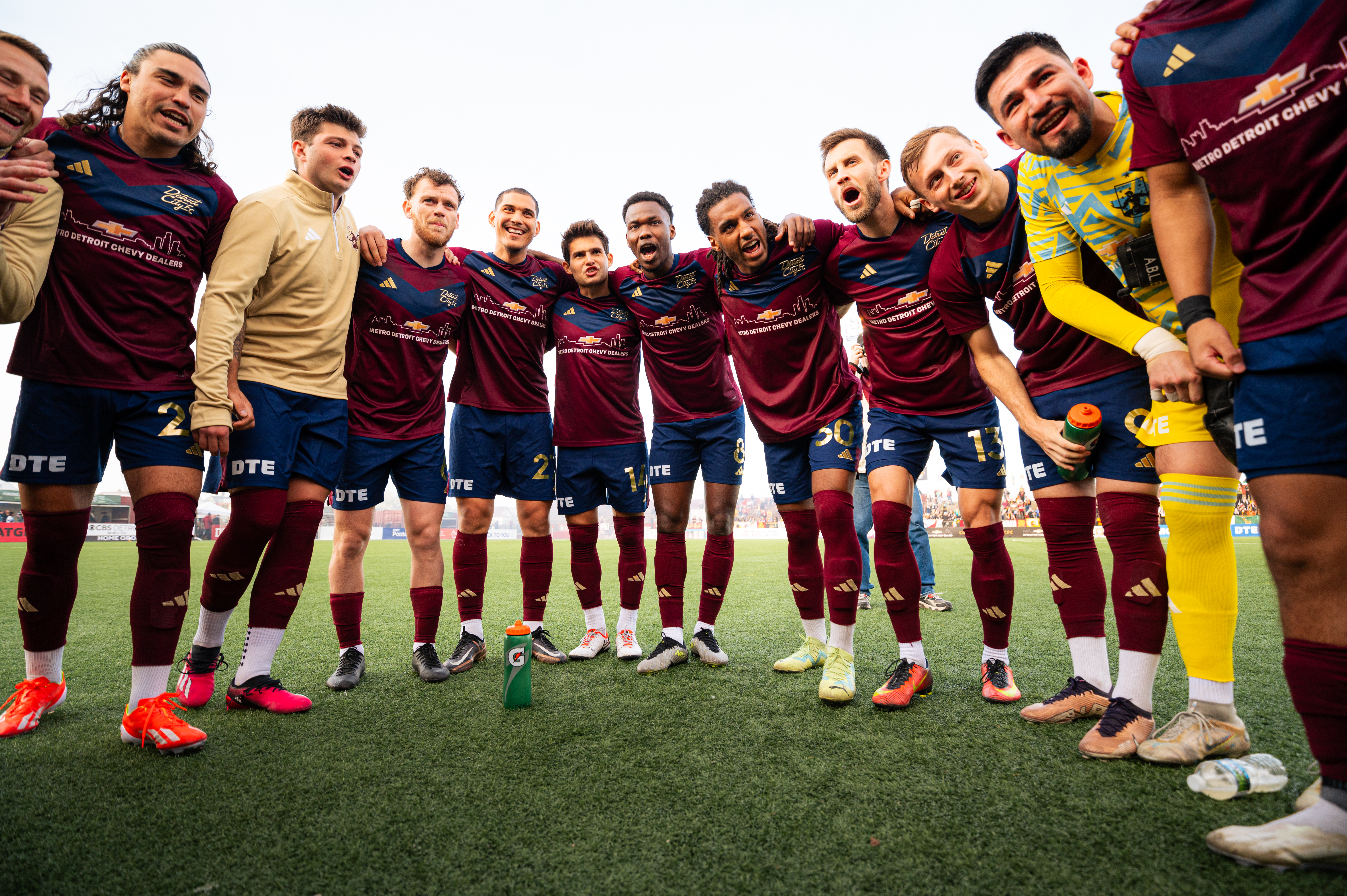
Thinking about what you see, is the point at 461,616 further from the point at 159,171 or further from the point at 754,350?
the point at 159,171

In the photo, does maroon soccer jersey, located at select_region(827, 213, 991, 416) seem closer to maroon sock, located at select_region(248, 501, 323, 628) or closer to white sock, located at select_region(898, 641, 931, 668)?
white sock, located at select_region(898, 641, 931, 668)

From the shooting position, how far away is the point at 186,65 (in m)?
2.48

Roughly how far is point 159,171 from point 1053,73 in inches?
132

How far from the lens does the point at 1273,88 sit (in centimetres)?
140

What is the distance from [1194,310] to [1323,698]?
941mm

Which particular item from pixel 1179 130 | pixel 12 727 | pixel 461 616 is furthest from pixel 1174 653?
pixel 12 727

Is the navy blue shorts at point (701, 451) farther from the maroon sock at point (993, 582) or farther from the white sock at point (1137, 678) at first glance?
the white sock at point (1137, 678)

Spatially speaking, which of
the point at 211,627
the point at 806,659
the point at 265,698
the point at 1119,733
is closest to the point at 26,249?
the point at 211,627

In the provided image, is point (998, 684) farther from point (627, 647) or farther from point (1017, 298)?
point (627, 647)

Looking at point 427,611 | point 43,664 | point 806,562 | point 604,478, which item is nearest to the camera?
point 43,664

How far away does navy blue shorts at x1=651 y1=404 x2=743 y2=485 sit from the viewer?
379 cm

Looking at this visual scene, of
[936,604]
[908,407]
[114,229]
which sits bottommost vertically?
[936,604]

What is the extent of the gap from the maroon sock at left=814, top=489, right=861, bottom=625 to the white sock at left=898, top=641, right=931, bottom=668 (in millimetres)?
273

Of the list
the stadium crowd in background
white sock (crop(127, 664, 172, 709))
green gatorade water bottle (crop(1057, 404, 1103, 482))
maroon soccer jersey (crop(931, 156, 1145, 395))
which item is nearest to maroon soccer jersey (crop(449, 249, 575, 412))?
the stadium crowd in background
